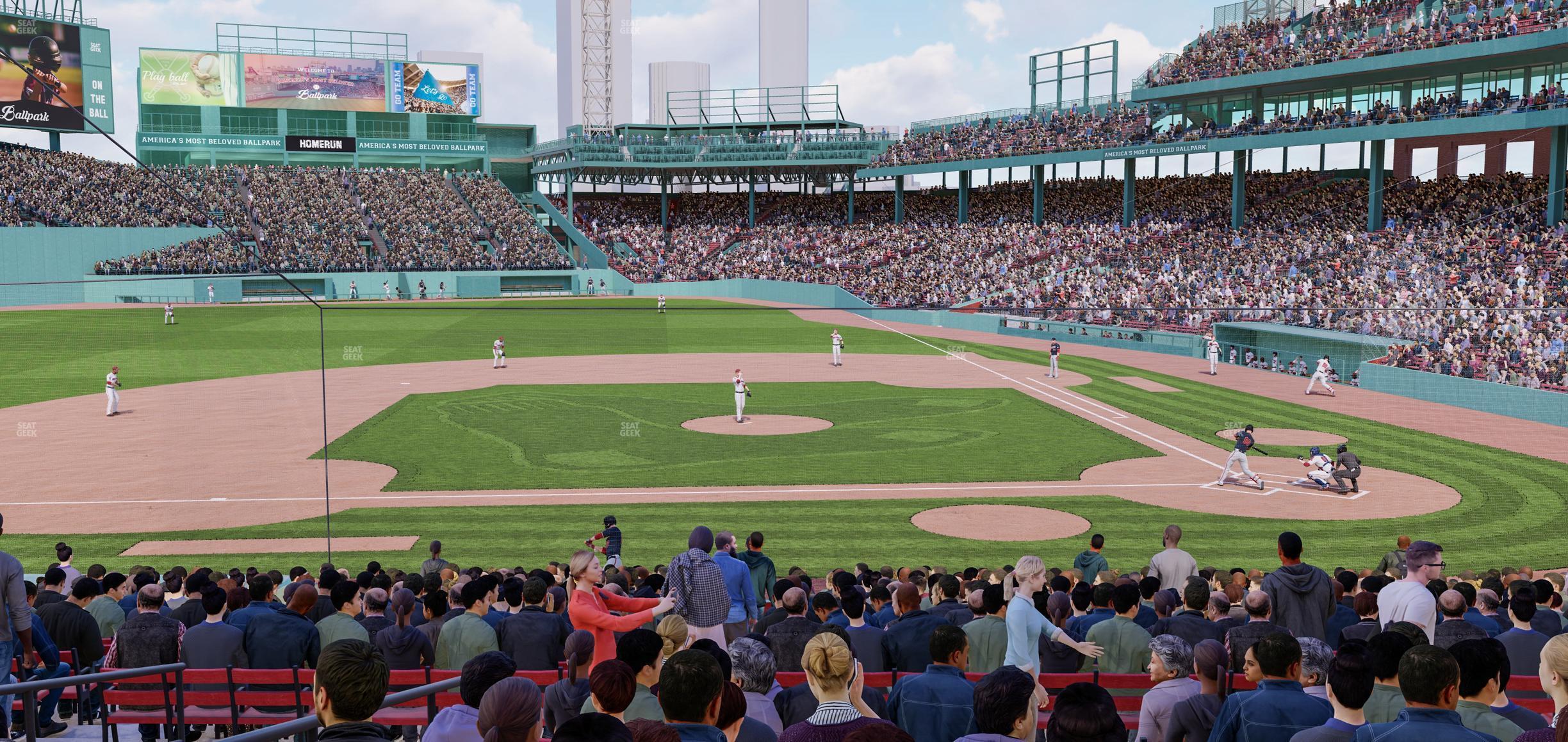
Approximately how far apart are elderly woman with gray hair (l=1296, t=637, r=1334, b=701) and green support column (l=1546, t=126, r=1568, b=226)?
1832 inches

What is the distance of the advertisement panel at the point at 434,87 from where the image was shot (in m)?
95.4

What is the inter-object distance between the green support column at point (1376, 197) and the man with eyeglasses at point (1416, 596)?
4760 cm

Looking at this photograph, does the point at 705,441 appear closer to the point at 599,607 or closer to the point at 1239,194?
the point at 599,607

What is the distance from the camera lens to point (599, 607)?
761cm

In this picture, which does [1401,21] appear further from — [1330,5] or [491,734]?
[491,734]

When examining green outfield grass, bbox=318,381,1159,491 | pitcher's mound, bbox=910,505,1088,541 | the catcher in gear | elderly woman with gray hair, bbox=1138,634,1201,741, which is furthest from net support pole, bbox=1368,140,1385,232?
the catcher in gear

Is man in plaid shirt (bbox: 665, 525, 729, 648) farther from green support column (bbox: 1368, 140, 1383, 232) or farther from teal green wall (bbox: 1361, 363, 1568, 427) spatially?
green support column (bbox: 1368, 140, 1383, 232)

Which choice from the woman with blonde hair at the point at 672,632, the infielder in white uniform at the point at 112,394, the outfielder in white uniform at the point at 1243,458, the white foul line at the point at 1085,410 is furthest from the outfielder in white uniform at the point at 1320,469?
the infielder in white uniform at the point at 112,394

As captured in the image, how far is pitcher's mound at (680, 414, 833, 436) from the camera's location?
28.7m

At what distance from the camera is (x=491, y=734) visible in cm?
456

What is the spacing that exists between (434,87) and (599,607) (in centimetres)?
9707

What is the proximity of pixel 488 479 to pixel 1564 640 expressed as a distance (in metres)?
20.4

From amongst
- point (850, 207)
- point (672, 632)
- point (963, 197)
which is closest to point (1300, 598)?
point (672, 632)

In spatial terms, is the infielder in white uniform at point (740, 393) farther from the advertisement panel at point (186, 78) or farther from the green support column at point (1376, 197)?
the advertisement panel at point (186, 78)
